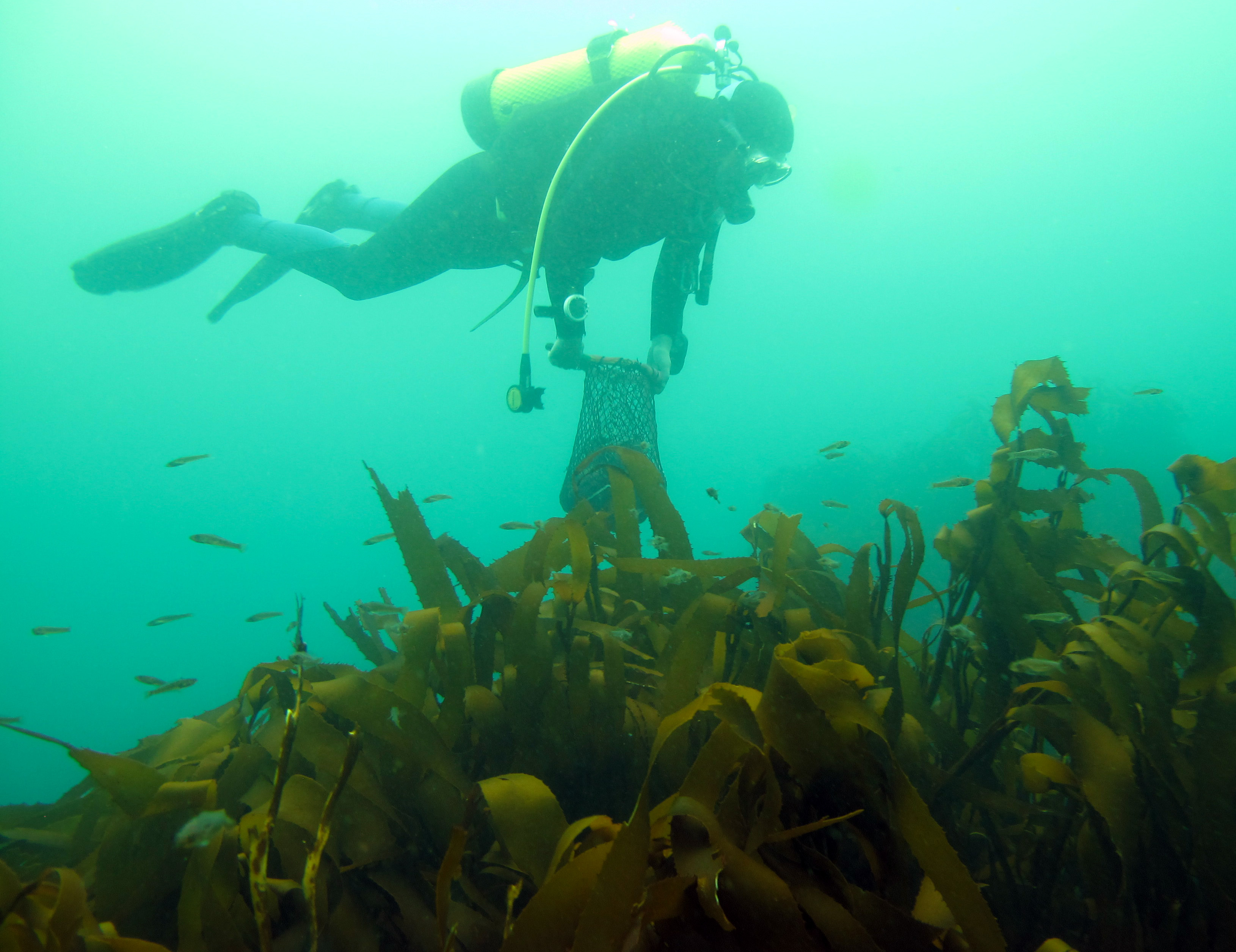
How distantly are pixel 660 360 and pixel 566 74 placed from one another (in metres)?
3.03

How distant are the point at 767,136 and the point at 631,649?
4648mm

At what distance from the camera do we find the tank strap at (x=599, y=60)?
486cm

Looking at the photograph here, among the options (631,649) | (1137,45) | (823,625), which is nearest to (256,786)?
(631,649)

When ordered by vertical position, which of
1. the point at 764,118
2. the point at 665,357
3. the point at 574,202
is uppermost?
the point at 764,118

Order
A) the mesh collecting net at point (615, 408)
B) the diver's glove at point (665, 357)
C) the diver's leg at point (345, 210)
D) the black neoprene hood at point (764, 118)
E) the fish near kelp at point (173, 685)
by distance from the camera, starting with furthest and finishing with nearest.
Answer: the diver's leg at point (345, 210)
the black neoprene hood at point (764, 118)
the diver's glove at point (665, 357)
the mesh collecting net at point (615, 408)
the fish near kelp at point (173, 685)

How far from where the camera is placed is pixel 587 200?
13.9 ft

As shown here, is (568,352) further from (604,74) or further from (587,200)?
(604,74)

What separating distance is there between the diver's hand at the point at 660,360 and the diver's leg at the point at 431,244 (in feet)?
6.18

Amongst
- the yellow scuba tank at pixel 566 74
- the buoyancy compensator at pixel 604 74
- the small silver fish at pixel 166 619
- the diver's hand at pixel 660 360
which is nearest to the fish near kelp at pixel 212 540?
the small silver fish at pixel 166 619

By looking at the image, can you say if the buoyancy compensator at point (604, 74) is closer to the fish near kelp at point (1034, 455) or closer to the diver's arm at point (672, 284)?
the diver's arm at point (672, 284)

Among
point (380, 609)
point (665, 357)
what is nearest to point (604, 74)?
point (665, 357)

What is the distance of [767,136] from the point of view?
4465 millimetres

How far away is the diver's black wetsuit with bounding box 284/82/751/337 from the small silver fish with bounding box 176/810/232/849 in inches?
126

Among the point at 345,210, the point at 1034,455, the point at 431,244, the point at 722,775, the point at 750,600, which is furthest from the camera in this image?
the point at 345,210
